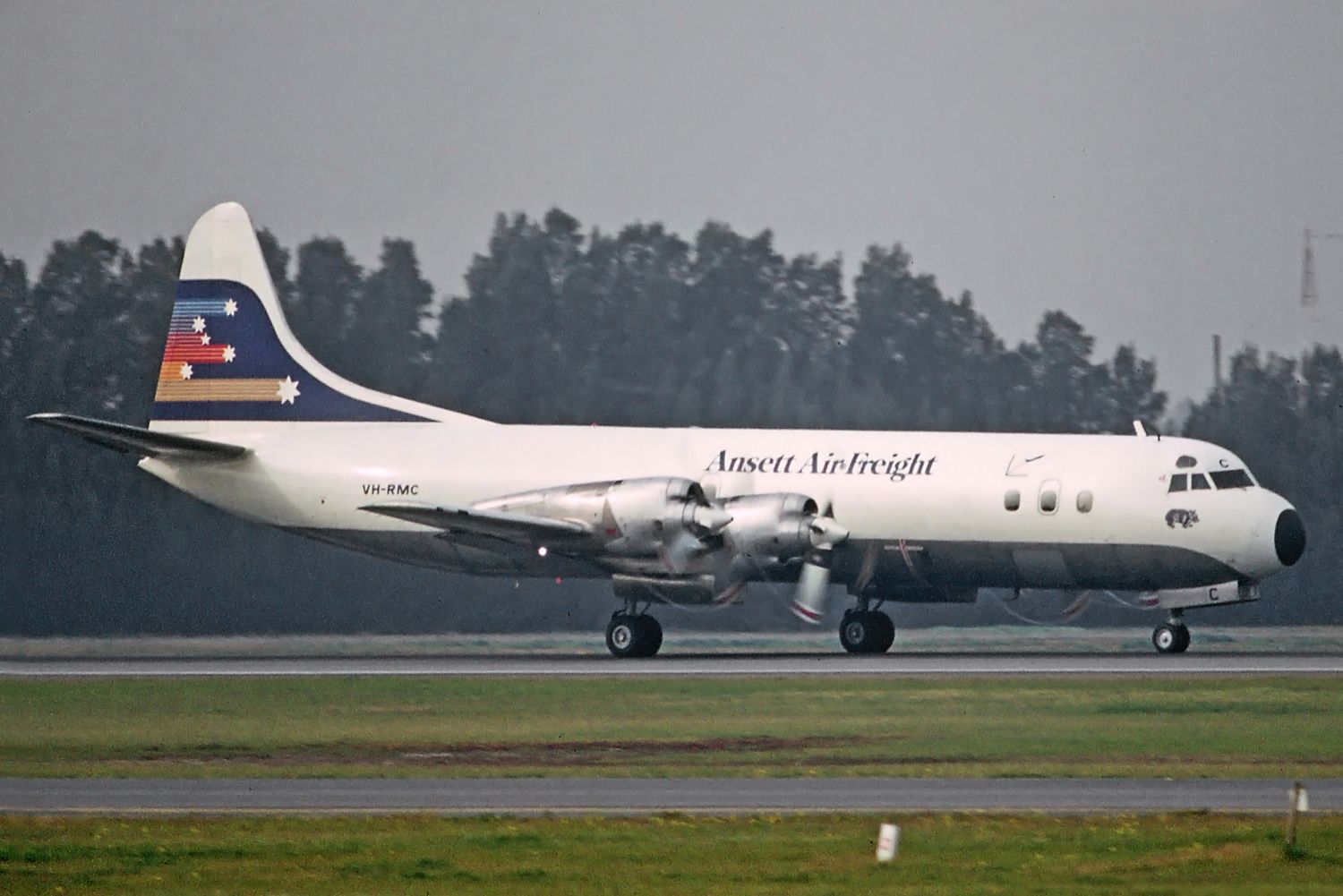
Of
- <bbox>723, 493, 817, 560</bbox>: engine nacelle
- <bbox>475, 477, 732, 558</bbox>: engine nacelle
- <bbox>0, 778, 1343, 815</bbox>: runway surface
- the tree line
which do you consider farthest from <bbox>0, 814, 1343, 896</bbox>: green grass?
the tree line

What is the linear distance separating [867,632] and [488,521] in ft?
26.2

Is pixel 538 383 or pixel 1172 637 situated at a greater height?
pixel 538 383

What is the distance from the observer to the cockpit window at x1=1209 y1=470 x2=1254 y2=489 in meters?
40.8

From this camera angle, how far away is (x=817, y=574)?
41438 mm

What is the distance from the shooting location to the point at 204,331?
48.8 m

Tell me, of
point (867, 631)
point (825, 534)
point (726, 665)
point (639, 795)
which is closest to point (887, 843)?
point (639, 795)

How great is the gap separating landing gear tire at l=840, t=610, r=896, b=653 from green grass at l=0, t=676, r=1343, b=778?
281 inches

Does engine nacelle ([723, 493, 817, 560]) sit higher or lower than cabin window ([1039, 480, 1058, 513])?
lower

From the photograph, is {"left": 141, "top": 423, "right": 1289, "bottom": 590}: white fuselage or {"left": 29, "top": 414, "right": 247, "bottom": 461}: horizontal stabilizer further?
{"left": 29, "top": 414, "right": 247, "bottom": 461}: horizontal stabilizer

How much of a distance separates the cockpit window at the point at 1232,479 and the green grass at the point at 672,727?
6.22 m

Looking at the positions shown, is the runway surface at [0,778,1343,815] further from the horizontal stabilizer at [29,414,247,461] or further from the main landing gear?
the horizontal stabilizer at [29,414,247,461]

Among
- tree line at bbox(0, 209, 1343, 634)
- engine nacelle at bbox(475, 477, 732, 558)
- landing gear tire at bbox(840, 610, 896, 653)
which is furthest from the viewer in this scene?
tree line at bbox(0, 209, 1343, 634)

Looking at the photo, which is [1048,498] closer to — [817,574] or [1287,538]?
[1287,538]

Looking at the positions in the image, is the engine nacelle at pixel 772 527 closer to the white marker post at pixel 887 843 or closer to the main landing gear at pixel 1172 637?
the main landing gear at pixel 1172 637
